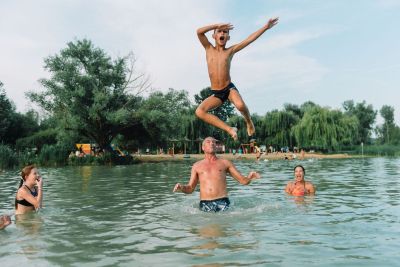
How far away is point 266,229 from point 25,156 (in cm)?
3211

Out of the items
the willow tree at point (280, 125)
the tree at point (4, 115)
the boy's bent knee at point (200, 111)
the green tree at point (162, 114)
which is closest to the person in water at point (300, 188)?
the boy's bent knee at point (200, 111)

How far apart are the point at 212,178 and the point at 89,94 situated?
1407 inches

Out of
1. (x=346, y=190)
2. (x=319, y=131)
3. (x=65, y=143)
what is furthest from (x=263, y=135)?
(x=346, y=190)

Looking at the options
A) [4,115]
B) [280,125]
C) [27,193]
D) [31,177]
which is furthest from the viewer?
[280,125]

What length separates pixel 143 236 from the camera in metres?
7.99

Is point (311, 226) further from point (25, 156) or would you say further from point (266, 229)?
point (25, 156)

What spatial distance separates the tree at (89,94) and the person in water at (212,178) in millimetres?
32760

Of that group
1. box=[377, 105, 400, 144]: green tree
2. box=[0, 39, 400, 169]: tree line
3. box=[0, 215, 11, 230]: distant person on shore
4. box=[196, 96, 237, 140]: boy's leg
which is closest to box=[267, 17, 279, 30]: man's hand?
box=[196, 96, 237, 140]: boy's leg

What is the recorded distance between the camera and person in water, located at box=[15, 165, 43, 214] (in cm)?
1035

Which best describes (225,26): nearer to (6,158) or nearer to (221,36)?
Result: (221,36)

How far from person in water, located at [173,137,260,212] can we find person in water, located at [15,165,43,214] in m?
3.61

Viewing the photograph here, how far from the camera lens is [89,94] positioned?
43531 mm

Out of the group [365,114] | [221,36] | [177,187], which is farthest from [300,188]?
[365,114]

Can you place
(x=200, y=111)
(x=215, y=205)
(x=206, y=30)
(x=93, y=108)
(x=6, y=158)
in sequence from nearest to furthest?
(x=206, y=30), (x=200, y=111), (x=215, y=205), (x=6, y=158), (x=93, y=108)
